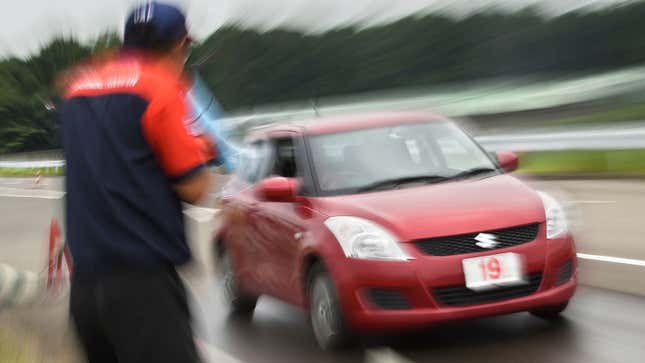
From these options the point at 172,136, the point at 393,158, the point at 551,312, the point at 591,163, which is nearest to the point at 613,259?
the point at 551,312

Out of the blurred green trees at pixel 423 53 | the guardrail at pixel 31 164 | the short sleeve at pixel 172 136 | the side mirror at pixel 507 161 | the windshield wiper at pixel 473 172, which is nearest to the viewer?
the short sleeve at pixel 172 136

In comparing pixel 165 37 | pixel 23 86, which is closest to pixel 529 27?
pixel 165 37

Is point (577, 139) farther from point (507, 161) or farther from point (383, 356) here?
point (383, 356)

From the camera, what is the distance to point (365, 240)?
21.5 feet

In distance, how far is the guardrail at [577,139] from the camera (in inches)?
645

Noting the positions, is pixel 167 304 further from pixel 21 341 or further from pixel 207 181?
pixel 21 341

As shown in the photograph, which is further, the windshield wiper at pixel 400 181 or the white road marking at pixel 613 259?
the white road marking at pixel 613 259

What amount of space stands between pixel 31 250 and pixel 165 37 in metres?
12.4

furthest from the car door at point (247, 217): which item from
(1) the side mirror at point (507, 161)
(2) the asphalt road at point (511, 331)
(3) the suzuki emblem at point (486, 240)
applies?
(3) the suzuki emblem at point (486, 240)

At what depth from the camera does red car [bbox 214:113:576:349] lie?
640cm

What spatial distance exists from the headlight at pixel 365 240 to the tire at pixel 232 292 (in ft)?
6.61

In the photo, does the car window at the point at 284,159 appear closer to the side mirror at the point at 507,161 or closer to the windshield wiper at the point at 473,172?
the windshield wiper at the point at 473,172

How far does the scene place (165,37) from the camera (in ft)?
9.70

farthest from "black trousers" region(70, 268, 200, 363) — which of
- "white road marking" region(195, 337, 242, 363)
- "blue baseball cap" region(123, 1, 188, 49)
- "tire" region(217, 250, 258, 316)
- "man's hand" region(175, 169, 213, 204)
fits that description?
"tire" region(217, 250, 258, 316)
